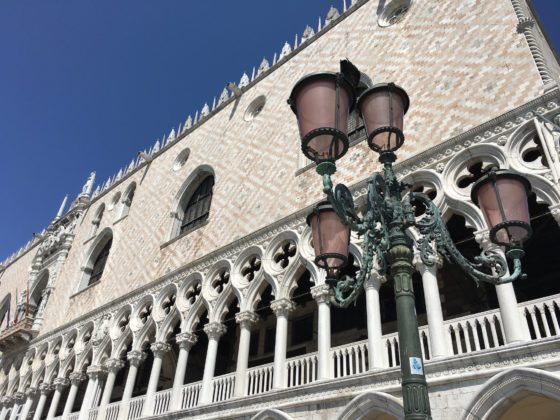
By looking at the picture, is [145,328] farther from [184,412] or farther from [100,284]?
[100,284]

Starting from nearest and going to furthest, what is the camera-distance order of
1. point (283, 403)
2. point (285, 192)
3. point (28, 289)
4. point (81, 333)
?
point (283, 403), point (285, 192), point (81, 333), point (28, 289)

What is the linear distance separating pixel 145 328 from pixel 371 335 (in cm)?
553

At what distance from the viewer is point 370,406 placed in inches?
211

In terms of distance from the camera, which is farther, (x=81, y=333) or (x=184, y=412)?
(x=81, y=333)

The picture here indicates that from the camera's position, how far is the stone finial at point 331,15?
10.2 metres

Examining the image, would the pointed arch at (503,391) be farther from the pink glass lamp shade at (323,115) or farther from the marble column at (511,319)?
the pink glass lamp shade at (323,115)

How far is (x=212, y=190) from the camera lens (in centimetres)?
1135

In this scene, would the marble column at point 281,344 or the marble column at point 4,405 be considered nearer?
the marble column at point 281,344

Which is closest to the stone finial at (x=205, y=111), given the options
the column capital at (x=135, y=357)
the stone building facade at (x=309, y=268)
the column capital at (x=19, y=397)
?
the stone building facade at (x=309, y=268)

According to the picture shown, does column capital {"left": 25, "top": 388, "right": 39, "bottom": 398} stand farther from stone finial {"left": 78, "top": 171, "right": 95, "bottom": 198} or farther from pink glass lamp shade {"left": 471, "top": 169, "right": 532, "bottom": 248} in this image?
pink glass lamp shade {"left": 471, "top": 169, "right": 532, "bottom": 248}

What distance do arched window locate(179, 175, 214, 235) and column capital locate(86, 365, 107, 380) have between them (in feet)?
11.1

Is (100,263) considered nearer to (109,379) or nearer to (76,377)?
→ (76,377)

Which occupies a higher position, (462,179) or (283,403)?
(462,179)

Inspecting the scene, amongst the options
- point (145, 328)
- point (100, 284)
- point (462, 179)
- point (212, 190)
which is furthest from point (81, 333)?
point (462, 179)
